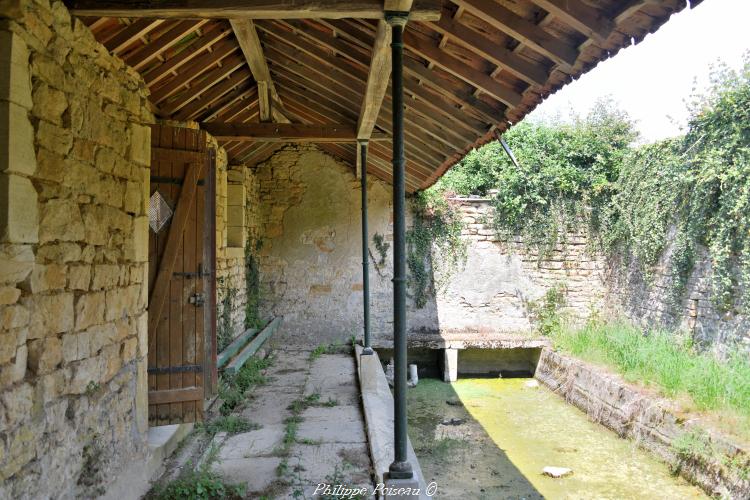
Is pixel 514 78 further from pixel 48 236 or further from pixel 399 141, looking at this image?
pixel 48 236

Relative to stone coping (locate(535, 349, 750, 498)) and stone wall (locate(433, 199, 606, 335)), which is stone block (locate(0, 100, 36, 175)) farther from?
stone wall (locate(433, 199, 606, 335))

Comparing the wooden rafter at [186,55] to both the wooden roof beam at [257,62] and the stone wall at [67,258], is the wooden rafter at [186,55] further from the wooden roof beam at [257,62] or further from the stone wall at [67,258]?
the stone wall at [67,258]

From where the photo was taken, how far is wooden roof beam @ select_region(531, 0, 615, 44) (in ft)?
7.66

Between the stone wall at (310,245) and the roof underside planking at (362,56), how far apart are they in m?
2.53

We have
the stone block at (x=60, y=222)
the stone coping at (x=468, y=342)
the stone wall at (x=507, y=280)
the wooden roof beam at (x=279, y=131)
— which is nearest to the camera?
the stone block at (x=60, y=222)

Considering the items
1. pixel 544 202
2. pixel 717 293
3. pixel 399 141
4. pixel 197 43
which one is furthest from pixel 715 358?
pixel 197 43

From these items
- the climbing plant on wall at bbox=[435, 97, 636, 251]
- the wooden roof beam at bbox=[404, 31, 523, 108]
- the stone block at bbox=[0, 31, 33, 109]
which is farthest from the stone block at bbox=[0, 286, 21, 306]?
the climbing plant on wall at bbox=[435, 97, 636, 251]

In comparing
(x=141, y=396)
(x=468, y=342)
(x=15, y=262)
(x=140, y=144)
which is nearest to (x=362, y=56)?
(x=140, y=144)

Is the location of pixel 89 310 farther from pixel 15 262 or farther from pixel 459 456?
pixel 459 456

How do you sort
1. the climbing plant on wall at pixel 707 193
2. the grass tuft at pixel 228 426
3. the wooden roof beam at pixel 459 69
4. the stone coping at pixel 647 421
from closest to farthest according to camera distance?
the wooden roof beam at pixel 459 69
the grass tuft at pixel 228 426
the stone coping at pixel 647 421
the climbing plant on wall at pixel 707 193

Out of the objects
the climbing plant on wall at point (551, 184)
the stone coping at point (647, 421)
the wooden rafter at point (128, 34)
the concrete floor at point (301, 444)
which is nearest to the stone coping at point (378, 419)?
the concrete floor at point (301, 444)

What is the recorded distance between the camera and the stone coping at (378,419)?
3.36 m

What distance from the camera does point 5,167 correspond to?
202 cm

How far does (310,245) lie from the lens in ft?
28.8
